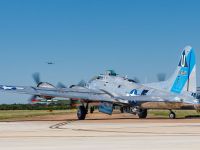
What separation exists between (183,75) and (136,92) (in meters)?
5.04

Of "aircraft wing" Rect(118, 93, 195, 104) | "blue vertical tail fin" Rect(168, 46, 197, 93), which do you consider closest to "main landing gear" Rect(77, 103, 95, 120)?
"aircraft wing" Rect(118, 93, 195, 104)

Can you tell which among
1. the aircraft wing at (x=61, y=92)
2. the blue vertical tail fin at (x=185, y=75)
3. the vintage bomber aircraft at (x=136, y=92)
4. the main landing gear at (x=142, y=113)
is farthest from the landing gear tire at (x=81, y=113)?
the blue vertical tail fin at (x=185, y=75)

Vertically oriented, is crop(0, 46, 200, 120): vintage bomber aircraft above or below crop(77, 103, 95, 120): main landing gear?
above

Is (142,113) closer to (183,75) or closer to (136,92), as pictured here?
(136,92)

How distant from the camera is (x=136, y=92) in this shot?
5162cm

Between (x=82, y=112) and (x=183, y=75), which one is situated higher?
(x=183, y=75)

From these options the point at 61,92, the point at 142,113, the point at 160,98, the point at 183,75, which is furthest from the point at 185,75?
the point at 61,92

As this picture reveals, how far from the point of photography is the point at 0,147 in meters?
20.1

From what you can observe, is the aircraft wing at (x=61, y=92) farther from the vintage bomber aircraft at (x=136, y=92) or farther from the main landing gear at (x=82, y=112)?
the main landing gear at (x=82, y=112)

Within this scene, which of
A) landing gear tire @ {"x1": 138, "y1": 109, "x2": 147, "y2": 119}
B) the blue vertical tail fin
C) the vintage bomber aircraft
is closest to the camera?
the vintage bomber aircraft

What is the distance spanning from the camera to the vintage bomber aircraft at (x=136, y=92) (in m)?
48.5

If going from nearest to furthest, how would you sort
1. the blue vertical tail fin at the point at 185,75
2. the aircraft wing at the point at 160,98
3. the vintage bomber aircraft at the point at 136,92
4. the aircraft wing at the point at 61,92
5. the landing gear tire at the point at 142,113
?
the aircraft wing at the point at 160,98
the vintage bomber aircraft at the point at 136,92
the blue vertical tail fin at the point at 185,75
the aircraft wing at the point at 61,92
the landing gear tire at the point at 142,113

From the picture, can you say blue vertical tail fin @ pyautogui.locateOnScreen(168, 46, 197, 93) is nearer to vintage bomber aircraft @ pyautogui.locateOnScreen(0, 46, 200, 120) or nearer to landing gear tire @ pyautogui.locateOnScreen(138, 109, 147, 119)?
vintage bomber aircraft @ pyautogui.locateOnScreen(0, 46, 200, 120)

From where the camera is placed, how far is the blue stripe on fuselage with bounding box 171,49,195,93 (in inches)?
1950
